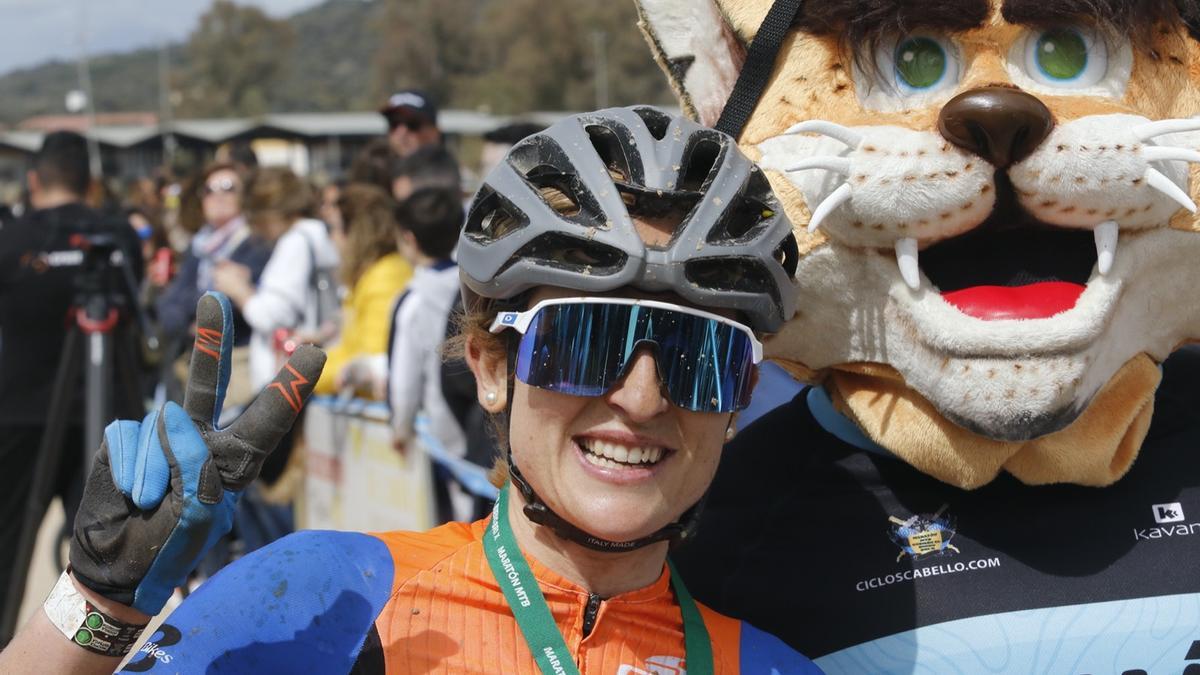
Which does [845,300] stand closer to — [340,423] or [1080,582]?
[1080,582]

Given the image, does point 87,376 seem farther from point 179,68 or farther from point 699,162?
point 179,68

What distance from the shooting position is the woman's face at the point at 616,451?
183cm

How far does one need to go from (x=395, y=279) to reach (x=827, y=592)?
398 cm

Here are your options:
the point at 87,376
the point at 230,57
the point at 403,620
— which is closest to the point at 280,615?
the point at 403,620

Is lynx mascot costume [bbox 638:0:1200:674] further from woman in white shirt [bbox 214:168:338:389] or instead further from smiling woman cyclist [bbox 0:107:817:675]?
woman in white shirt [bbox 214:168:338:389]

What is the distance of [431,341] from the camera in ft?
16.6

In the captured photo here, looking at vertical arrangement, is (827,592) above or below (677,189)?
below

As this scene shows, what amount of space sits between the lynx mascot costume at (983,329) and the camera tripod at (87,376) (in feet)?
12.0

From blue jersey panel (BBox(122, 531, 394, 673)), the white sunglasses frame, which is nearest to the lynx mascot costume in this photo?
the white sunglasses frame

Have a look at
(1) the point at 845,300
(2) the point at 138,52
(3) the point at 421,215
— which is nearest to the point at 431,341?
(3) the point at 421,215

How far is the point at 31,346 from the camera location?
5527mm

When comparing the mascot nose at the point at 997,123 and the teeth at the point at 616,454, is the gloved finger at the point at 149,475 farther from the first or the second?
the mascot nose at the point at 997,123

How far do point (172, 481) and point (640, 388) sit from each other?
0.65m

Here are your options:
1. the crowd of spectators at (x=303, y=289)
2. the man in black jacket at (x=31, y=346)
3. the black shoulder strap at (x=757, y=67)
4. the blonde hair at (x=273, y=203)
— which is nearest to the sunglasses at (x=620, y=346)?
the black shoulder strap at (x=757, y=67)
